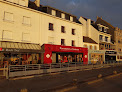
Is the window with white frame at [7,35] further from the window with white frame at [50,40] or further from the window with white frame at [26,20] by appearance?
the window with white frame at [50,40]

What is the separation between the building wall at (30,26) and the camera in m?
19.2

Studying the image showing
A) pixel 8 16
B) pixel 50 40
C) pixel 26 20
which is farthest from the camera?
pixel 50 40

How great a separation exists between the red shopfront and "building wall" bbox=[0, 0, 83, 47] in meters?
1.52

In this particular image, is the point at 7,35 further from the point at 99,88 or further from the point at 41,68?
the point at 99,88

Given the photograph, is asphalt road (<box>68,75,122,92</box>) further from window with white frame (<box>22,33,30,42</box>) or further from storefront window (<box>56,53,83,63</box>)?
storefront window (<box>56,53,83,63</box>)

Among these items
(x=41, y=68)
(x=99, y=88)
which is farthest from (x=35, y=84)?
(x=41, y=68)

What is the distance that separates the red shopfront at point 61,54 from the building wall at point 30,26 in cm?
152

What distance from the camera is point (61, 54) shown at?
26969 mm

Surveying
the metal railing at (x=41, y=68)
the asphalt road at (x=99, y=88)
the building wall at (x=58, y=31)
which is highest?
the building wall at (x=58, y=31)

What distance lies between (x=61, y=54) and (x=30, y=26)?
8.87 metres

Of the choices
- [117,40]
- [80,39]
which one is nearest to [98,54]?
[80,39]

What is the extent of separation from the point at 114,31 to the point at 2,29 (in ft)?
125

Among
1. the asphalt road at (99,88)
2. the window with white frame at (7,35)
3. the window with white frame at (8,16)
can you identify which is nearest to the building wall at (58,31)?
the window with white frame at (8,16)

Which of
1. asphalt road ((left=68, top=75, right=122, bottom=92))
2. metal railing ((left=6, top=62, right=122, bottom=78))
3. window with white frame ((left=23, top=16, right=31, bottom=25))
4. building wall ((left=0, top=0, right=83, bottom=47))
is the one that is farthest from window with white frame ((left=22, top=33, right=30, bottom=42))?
asphalt road ((left=68, top=75, right=122, bottom=92))
